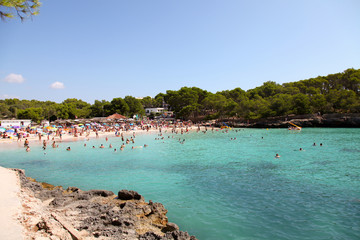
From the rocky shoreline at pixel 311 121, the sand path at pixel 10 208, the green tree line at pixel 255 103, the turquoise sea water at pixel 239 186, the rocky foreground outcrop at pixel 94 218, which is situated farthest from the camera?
the green tree line at pixel 255 103

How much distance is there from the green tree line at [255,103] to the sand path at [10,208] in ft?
179

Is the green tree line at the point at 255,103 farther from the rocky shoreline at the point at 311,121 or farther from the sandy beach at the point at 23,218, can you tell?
the sandy beach at the point at 23,218

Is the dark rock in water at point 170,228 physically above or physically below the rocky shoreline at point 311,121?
below

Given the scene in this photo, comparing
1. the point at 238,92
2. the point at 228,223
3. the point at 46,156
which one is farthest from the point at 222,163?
the point at 238,92

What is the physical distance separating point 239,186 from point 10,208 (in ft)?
31.9

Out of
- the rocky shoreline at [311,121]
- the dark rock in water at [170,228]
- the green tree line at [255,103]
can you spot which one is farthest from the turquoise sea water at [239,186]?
the green tree line at [255,103]

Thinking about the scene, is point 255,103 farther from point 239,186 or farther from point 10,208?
point 10,208

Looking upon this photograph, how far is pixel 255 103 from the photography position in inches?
2425

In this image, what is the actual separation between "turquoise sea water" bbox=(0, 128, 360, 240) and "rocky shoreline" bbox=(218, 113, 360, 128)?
33551mm

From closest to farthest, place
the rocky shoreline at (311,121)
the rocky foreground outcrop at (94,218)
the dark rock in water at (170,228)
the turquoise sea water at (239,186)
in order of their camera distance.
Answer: the rocky foreground outcrop at (94,218) → the dark rock in water at (170,228) → the turquoise sea water at (239,186) → the rocky shoreline at (311,121)

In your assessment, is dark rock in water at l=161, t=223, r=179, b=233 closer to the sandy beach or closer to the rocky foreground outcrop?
the rocky foreground outcrop

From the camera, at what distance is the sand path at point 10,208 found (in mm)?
5527

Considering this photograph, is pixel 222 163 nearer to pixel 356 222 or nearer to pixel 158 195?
pixel 158 195

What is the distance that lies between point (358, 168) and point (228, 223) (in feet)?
41.4
